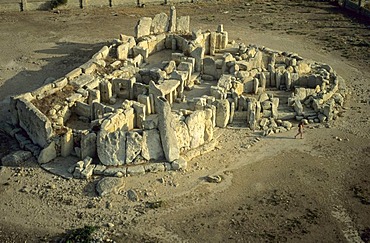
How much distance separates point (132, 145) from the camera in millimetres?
19859

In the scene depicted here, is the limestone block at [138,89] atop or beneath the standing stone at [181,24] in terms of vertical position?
beneath

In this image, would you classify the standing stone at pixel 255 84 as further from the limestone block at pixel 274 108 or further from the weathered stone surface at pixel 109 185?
the weathered stone surface at pixel 109 185

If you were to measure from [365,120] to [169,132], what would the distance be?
9393mm

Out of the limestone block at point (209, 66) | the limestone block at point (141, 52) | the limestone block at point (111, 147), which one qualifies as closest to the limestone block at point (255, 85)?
the limestone block at point (209, 66)

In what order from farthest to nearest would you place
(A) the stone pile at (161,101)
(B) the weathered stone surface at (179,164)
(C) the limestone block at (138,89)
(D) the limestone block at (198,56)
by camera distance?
(D) the limestone block at (198,56) < (C) the limestone block at (138,89) < (A) the stone pile at (161,101) < (B) the weathered stone surface at (179,164)

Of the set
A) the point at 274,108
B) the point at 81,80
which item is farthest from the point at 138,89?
the point at 274,108

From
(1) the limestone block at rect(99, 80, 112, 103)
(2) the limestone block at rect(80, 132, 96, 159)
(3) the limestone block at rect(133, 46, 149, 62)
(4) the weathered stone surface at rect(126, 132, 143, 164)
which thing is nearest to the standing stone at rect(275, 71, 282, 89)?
(3) the limestone block at rect(133, 46, 149, 62)

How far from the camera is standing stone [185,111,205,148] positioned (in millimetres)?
20969

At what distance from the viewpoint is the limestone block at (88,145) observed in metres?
20.0

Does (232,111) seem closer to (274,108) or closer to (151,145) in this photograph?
(274,108)

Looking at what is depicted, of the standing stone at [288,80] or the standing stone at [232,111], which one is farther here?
the standing stone at [288,80]

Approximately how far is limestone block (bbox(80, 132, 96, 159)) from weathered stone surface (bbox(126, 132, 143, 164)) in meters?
1.30

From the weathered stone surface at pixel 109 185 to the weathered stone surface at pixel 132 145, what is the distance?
105 cm

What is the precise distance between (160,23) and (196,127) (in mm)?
11302
